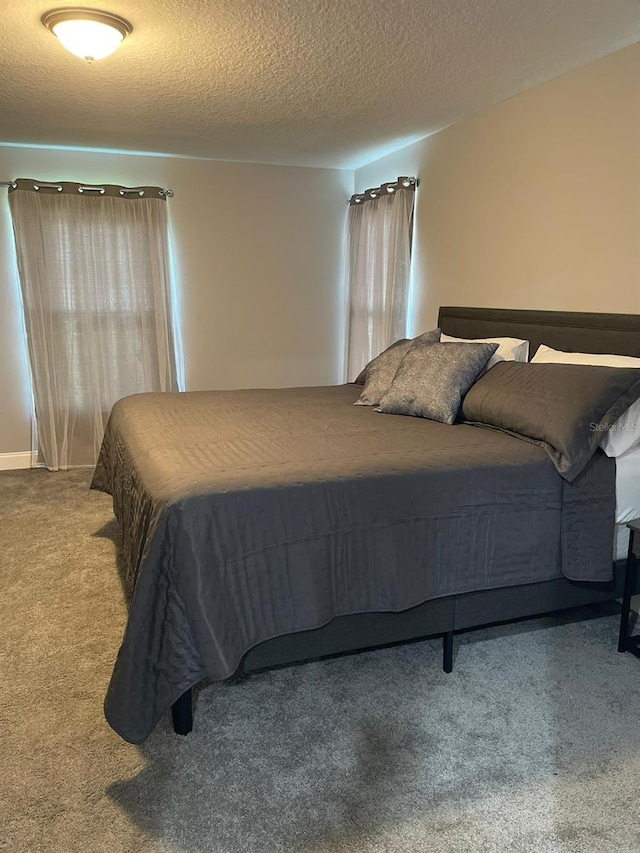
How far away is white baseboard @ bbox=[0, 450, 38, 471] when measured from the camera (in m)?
4.64

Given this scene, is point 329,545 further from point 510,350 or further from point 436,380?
point 510,350

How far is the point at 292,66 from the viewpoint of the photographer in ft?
9.21

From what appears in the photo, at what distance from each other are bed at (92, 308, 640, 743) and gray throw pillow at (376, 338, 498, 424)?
0.91 feet

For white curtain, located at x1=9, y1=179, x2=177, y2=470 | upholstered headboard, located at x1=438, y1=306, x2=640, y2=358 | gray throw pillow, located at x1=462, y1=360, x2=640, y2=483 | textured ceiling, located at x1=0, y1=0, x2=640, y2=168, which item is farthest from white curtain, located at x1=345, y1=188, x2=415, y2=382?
gray throw pillow, located at x1=462, y1=360, x2=640, y2=483

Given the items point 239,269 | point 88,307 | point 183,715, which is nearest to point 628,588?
point 183,715

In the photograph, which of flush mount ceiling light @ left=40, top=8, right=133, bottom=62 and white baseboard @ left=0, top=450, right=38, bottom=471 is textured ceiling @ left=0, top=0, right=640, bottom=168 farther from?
white baseboard @ left=0, top=450, right=38, bottom=471

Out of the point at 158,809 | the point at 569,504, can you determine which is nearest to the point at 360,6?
the point at 569,504

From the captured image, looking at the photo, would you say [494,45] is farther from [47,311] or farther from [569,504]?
[47,311]

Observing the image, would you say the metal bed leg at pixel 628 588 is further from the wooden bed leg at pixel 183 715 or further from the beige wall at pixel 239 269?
the beige wall at pixel 239 269

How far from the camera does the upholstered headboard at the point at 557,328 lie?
8.62ft

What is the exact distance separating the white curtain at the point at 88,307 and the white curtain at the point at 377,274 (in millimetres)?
1422

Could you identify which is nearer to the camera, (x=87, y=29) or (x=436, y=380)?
(x=87, y=29)

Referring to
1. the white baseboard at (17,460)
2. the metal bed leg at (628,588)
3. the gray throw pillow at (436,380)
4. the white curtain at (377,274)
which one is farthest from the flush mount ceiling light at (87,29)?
the white baseboard at (17,460)

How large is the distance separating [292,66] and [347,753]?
2716mm
